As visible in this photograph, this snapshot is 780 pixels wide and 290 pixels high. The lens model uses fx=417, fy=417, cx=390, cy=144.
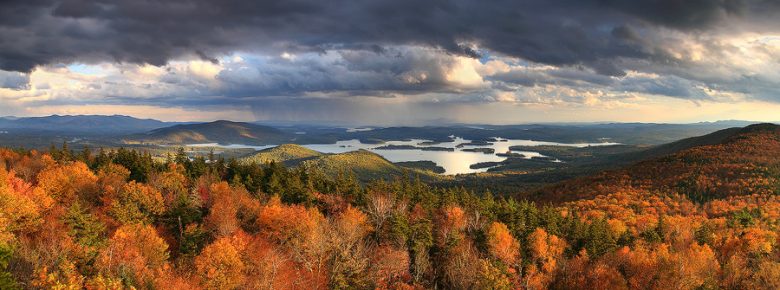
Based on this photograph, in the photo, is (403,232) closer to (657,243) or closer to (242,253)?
(242,253)

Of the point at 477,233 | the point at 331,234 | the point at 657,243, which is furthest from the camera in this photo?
the point at 657,243

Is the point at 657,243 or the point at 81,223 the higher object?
the point at 81,223

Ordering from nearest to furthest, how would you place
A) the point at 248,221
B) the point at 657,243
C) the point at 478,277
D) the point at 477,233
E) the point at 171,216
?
the point at 478,277, the point at 171,216, the point at 248,221, the point at 477,233, the point at 657,243

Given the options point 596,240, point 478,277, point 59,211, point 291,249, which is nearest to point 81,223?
point 59,211

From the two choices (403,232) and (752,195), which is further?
A: (752,195)

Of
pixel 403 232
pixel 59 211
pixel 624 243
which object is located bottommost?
pixel 624 243

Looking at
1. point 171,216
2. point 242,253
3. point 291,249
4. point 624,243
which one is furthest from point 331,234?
point 624,243

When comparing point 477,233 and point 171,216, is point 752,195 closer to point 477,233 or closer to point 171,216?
point 477,233
